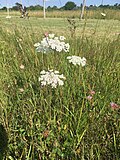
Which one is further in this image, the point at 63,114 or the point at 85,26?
the point at 85,26

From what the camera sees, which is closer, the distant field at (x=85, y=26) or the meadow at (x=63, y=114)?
the meadow at (x=63, y=114)

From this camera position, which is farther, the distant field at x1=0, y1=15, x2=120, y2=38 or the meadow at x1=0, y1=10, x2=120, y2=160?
the distant field at x1=0, y1=15, x2=120, y2=38

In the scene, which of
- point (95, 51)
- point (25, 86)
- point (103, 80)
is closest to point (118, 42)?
point (95, 51)

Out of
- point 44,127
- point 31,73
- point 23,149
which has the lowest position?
point 23,149

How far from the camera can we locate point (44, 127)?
74.5 inches

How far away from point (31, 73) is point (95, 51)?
858 millimetres

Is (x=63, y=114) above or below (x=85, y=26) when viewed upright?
below

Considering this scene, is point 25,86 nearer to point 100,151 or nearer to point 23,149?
point 23,149

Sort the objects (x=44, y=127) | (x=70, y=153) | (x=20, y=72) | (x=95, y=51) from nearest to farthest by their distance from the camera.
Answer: (x=70, y=153), (x=44, y=127), (x=20, y=72), (x=95, y=51)

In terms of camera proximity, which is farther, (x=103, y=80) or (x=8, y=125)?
(x=103, y=80)

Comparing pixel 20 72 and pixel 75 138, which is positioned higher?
pixel 20 72

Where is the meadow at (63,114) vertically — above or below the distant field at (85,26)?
below

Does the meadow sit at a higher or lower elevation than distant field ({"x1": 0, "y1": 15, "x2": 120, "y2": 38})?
lower

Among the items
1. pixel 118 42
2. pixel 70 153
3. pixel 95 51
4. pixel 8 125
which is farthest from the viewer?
pixel 118 42
